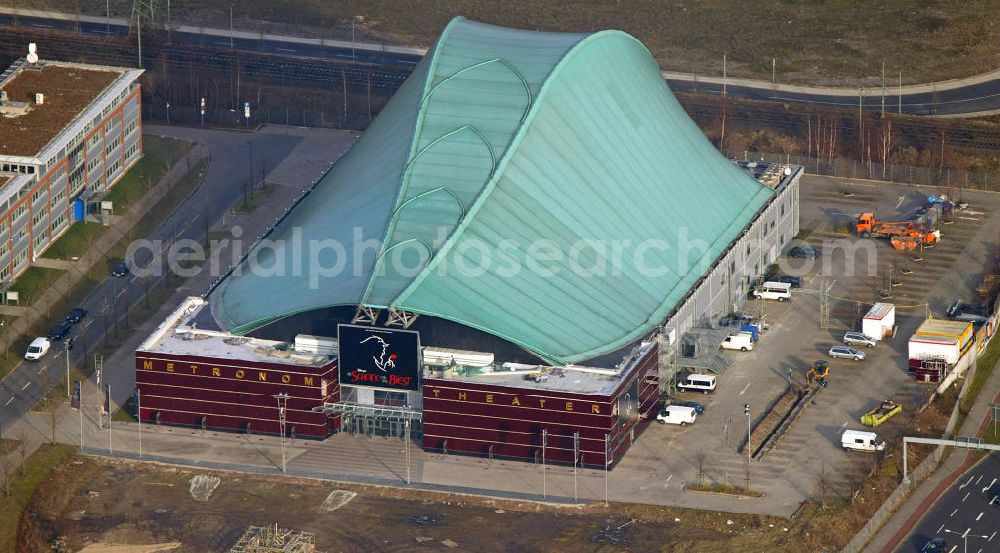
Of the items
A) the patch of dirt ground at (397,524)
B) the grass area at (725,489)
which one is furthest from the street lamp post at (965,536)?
the grass area at (725,489)

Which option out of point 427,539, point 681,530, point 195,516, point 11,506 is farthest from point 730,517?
point 11,506

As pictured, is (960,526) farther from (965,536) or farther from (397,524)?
(397,524)

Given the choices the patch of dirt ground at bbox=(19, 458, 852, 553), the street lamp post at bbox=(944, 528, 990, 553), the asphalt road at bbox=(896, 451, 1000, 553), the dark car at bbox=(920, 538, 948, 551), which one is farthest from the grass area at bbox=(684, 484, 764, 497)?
the street lamp post at bbox=(944, 528, 990, 553)

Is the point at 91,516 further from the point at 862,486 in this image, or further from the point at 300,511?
the point at 862,486

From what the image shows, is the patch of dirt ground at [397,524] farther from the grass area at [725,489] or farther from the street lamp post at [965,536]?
the street lamp post at [965,536]

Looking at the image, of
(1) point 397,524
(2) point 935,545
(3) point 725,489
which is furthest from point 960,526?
(1) point 397,524

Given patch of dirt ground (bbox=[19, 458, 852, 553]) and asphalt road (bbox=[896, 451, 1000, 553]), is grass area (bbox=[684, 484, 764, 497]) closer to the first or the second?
patch of dirt ground (bbox=[19, 458, 852, 553])
